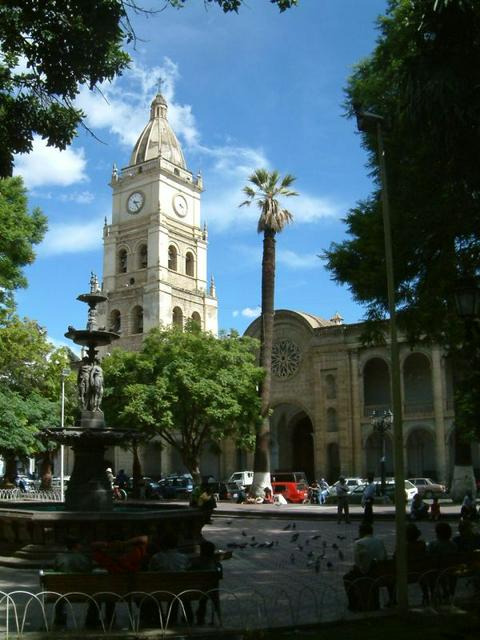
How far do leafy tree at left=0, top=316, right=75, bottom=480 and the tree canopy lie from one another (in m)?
15.8

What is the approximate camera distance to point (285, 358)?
162 feet

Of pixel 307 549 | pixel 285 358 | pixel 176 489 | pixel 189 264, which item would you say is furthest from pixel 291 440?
pixel 307 549

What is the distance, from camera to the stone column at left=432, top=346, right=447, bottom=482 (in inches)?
1645

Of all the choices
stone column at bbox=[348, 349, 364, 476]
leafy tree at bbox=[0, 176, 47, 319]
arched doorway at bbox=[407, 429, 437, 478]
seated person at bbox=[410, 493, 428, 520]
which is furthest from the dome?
seated person at bbox=[410, 493, 428, 520]

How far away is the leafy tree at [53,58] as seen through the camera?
32.7 feet

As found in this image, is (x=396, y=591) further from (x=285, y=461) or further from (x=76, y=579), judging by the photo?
(x=285, y=461)

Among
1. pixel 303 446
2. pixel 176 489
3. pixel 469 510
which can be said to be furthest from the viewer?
pixel 303 446

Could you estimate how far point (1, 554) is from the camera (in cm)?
1323

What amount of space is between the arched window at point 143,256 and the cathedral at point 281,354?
0.32 ft

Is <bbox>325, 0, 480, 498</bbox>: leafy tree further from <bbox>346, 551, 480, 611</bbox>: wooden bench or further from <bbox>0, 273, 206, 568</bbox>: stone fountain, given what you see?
<bbox>0, 273, 206, 568</bbox>: stone fountain

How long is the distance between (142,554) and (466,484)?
22700 millimetres

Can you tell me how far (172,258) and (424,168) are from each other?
49.8 metres

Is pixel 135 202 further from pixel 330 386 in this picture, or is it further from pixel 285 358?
pixel 330 386

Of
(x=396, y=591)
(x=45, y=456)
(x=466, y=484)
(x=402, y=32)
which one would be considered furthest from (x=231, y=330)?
(x=396, y=591)
